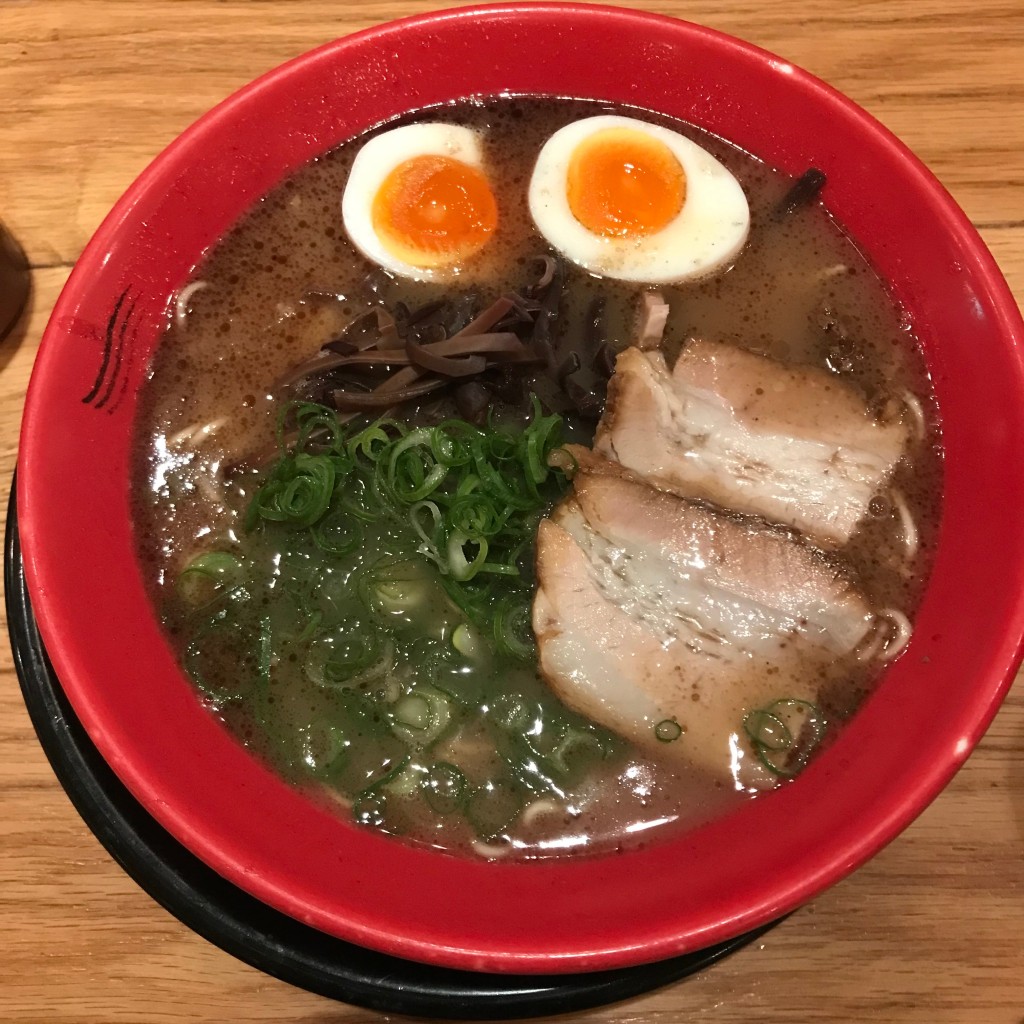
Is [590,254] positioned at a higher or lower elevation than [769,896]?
higher

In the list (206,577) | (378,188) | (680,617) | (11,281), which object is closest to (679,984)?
(680,617)

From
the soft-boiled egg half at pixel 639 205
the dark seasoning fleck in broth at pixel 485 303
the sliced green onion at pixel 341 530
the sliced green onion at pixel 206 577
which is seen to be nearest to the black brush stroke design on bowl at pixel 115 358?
the dark seasoning fleck in broth at pixel 485 303

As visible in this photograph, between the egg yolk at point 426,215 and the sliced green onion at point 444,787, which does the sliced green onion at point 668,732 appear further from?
the egg yolk at point 426,215

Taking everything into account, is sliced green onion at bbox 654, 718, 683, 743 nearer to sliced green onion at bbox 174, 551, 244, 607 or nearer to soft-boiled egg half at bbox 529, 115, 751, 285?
sliced green onion at bbox 174, 551, 244, 607

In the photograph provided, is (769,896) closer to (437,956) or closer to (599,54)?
(437,956)

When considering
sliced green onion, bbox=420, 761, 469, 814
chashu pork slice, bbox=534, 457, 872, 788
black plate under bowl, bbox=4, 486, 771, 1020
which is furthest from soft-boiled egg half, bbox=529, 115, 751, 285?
black plate under bowl, bbox=4, 486, 771, 1020

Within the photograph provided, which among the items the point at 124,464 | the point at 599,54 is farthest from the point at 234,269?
the point at 599,54
